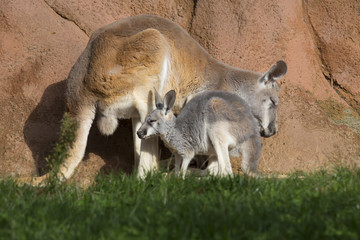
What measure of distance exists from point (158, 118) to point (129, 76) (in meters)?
0.63

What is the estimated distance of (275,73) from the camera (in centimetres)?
606

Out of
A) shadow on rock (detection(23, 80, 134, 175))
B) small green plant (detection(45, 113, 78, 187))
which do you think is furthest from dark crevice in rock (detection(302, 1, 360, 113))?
small green plant (detection(45, 113, 78, 187))

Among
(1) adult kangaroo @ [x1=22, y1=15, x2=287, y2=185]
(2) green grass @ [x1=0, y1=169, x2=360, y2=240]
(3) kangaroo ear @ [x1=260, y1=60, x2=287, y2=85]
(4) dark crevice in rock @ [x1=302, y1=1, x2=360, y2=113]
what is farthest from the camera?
(4) dark crevice in rock @ [x1=302, y1=1, x2=360, y2=113]

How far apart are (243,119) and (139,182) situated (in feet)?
4.92

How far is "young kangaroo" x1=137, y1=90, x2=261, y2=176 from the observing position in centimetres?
495

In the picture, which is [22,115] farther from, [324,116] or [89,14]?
[324,116]

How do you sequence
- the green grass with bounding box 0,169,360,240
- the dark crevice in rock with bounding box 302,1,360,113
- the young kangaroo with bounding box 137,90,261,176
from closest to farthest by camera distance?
1. the green grass with bounding box 0,169,360,240
2. the young kangaroo with bounding box 137,90,261,176
3. the dark crevice in rock with bounding box 302,1,360,113

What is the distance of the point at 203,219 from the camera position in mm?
2914

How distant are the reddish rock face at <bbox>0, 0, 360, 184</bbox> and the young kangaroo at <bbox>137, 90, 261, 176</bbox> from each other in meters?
1.35

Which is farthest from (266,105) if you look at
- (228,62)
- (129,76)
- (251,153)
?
(129,76)

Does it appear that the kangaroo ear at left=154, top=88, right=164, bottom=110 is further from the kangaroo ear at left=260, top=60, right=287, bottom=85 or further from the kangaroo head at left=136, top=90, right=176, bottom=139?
the kangaroo ear at left=260, top=60, right=287, bottom=85

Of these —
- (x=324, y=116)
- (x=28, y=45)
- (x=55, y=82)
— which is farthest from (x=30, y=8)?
(x=324, y=116)

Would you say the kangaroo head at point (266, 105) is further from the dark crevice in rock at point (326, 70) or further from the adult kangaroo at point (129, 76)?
the dark crevice in rock at point (326, 70)

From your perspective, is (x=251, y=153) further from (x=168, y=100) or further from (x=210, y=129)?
(x=168, y=100)
